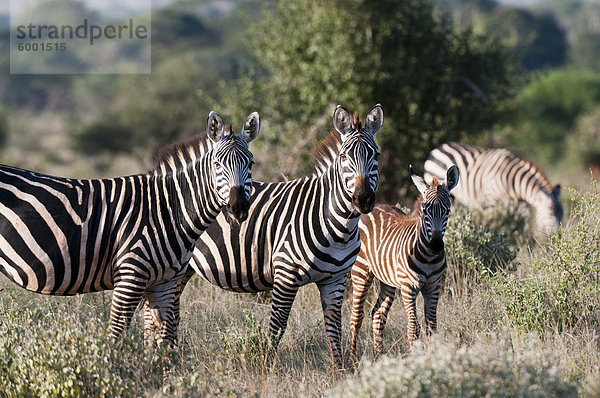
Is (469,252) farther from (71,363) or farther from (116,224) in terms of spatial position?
(71,363)

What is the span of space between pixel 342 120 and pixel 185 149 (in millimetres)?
1300

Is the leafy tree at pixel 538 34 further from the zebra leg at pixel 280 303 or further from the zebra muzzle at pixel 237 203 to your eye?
the zebra muzzle at pixel 237 203

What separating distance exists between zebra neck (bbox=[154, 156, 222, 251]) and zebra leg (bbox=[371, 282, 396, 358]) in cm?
201

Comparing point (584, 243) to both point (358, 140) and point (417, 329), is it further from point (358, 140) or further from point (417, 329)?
point (358, 140)

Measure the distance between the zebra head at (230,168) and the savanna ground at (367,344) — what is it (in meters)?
1.14

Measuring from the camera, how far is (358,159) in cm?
532

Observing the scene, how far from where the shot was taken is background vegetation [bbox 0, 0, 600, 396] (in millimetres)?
4438

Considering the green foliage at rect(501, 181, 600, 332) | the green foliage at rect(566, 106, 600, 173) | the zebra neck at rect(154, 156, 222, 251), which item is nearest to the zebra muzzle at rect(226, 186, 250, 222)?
the zebra neck at rect(154, 156, 222, 251)

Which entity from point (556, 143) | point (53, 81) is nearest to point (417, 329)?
point (556, 143)

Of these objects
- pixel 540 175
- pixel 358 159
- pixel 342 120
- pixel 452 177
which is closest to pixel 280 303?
pixel 358 159

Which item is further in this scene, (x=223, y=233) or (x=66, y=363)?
(x=223, y=233)

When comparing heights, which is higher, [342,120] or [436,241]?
[342,120]

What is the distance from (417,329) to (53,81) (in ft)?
178

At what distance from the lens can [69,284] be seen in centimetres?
521
